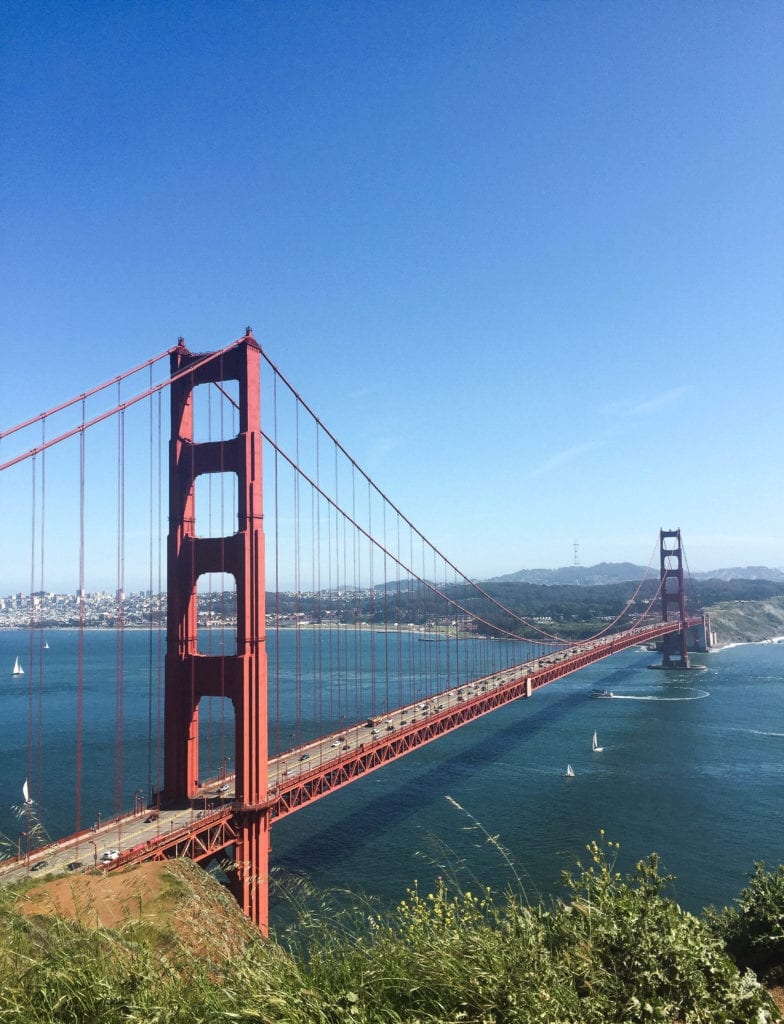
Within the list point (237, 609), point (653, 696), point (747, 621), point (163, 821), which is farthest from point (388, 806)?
point (747, 621)

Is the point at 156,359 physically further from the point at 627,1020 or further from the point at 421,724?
the point at 627,1020

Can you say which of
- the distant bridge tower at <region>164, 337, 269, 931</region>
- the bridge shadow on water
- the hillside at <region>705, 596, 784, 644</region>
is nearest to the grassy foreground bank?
the bridge shadow on water

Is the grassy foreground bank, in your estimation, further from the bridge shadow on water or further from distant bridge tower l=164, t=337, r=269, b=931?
distant bridge tower l=164, t=337, r=269, b=931

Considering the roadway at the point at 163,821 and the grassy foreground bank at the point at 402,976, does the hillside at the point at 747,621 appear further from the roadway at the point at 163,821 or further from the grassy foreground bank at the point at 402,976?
the grassy foreground bank at the point at 402,976

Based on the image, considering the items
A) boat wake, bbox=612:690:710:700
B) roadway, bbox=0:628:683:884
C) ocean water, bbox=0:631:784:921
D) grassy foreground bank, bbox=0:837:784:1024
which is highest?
grassy foreground bank, bbox=0:837:784:1024

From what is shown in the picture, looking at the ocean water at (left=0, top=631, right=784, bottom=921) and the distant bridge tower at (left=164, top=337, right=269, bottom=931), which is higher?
the distant bridge tower at (left=164, top=337, right=269, bottom=931)

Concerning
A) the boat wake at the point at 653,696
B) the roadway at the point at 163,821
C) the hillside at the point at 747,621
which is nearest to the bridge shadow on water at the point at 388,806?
the roadway at the point at 163,821

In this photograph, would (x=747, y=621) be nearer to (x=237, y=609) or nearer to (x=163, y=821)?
(x=237, y=609)
